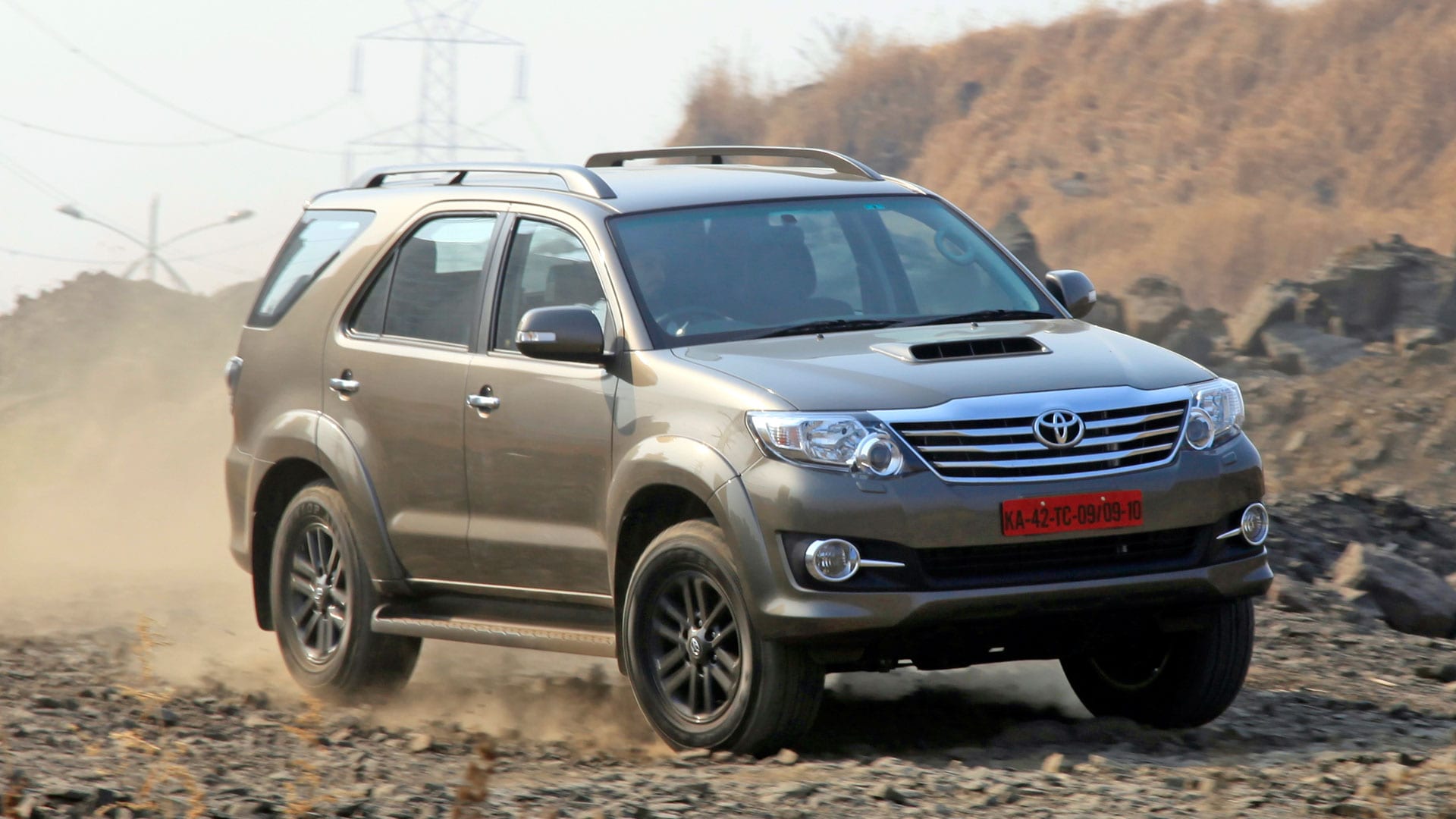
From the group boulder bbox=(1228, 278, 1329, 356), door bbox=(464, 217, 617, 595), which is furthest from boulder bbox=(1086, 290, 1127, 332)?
door bbox=(464, 217, 617, 595)

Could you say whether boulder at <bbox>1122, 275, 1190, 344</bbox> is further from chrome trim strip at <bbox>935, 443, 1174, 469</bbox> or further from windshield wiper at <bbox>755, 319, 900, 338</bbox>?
chrome trim strip at <bbox>935, 443, 1174, 469</bbox>

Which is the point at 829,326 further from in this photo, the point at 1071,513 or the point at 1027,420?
the point at 1071,513

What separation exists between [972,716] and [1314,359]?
41.1 ft

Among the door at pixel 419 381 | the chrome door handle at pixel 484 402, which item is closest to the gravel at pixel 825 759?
the door at pixel 419 381

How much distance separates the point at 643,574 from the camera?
623cm

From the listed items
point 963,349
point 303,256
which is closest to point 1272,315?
point 303,256

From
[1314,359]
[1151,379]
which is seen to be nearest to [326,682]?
[1151,379]

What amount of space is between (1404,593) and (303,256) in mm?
5533

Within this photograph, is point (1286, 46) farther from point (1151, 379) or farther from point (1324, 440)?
point (1151, 379)

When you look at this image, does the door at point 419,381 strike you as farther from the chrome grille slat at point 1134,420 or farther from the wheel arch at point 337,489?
the chrome grille slat at point 1134,420

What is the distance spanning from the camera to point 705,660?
6.13 m

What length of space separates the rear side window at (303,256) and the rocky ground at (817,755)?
1.60m

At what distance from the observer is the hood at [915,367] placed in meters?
5.84

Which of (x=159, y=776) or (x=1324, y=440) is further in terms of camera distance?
Result: (x=1324, y=440)
